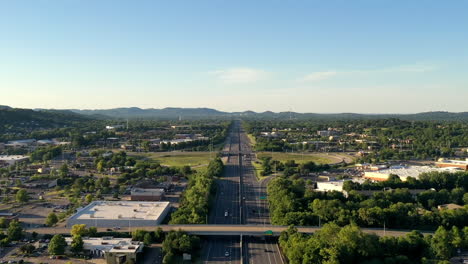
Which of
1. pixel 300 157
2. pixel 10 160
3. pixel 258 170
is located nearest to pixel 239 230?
pixel 258 170

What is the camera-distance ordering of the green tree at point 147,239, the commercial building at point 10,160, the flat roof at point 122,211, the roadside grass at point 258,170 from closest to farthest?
the green tree at point 147,239 < the flat roof at point 122,211 < the roadside grass at point 258,170 < the commercial building at point 10,160

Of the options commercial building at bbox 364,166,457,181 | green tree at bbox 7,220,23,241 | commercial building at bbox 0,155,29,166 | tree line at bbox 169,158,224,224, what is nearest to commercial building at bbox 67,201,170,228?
tree line at bbox 169,158,224,224

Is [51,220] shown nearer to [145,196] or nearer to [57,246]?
[57,246]

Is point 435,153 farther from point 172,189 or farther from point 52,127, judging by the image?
point 52,127

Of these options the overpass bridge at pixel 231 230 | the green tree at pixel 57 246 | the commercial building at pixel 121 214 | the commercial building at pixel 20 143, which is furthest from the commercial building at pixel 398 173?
the commercial building at pixel 20 143

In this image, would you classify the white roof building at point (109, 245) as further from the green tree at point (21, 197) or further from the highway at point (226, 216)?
the green tree at point (21, 197)

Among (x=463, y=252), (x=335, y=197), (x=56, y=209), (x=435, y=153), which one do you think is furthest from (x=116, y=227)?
(x=435, y=153)
